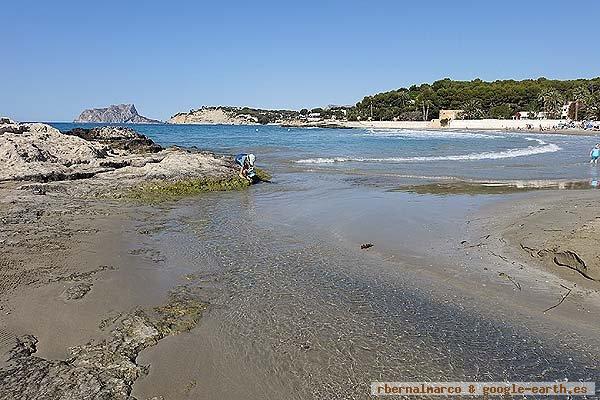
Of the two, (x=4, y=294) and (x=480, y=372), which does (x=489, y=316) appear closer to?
(x=480, y=372)

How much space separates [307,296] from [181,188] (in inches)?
409

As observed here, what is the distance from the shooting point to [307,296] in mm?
6285

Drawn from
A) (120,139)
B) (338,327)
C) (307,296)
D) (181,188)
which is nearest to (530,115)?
(120,139)

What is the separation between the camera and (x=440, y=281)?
6902 mm

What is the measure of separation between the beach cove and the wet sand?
27 mm

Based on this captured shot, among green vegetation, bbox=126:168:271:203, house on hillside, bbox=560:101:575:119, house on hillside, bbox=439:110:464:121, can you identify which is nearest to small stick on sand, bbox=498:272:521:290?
green vegetation, bbox=126:168:271:203

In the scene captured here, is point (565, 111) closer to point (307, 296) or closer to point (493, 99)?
point (493, 99)

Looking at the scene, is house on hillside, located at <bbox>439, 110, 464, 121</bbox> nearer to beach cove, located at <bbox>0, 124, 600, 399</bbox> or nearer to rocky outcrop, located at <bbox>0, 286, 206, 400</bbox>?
beach cove, located at <bbox>0, 124, 600, 399</bbox>

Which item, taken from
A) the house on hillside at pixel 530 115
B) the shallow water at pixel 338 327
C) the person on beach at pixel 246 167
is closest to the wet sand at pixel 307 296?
the shallow water at pixel 338 327

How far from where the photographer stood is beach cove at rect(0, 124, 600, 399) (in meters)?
4.49

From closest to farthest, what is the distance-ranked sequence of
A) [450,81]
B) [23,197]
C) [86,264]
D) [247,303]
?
[247,303] < [86,264] < [23,197] < [450,81]

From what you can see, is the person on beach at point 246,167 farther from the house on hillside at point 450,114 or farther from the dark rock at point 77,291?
the house on hillside at point 450,114

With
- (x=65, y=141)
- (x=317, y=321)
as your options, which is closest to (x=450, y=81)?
(x=65, y=141)

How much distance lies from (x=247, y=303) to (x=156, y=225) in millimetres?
5269
